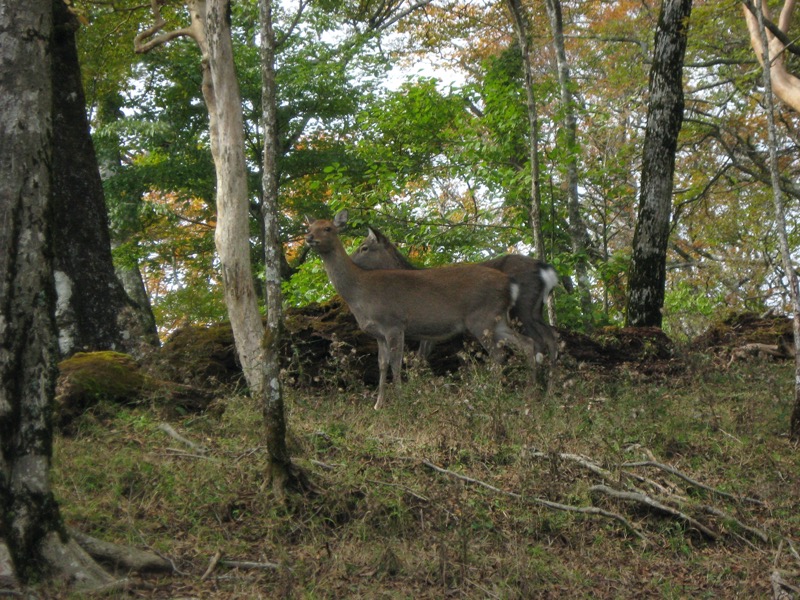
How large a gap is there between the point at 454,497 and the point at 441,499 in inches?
3.3

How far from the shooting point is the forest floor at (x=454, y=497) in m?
5.47

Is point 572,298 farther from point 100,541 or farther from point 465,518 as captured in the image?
point 100,541

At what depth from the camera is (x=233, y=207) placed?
31.3 feet

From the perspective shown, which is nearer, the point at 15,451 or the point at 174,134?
the point at 15,451

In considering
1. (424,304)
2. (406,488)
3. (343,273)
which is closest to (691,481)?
(406,488)

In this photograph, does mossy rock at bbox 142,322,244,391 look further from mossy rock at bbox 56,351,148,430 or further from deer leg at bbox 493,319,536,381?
deer leg at bbox 493,319,536,381

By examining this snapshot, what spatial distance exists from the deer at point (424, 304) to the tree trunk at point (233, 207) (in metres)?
1.47

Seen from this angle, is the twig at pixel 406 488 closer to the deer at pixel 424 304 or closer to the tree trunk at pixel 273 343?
the tree trunk at pixel 273 343

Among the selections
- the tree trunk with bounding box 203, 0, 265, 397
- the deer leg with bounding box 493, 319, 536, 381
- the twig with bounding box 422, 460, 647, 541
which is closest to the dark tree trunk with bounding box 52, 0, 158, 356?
the tree trunk with bounding box 203, 0, 265, 397

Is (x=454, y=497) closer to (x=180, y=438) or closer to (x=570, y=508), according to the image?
Result: (x=570, y=508)

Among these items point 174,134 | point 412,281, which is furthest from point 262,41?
point 174,134

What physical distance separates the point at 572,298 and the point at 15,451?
13204 mm

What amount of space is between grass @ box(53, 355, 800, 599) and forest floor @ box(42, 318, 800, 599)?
0.6 inches

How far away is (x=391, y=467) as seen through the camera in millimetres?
6863
